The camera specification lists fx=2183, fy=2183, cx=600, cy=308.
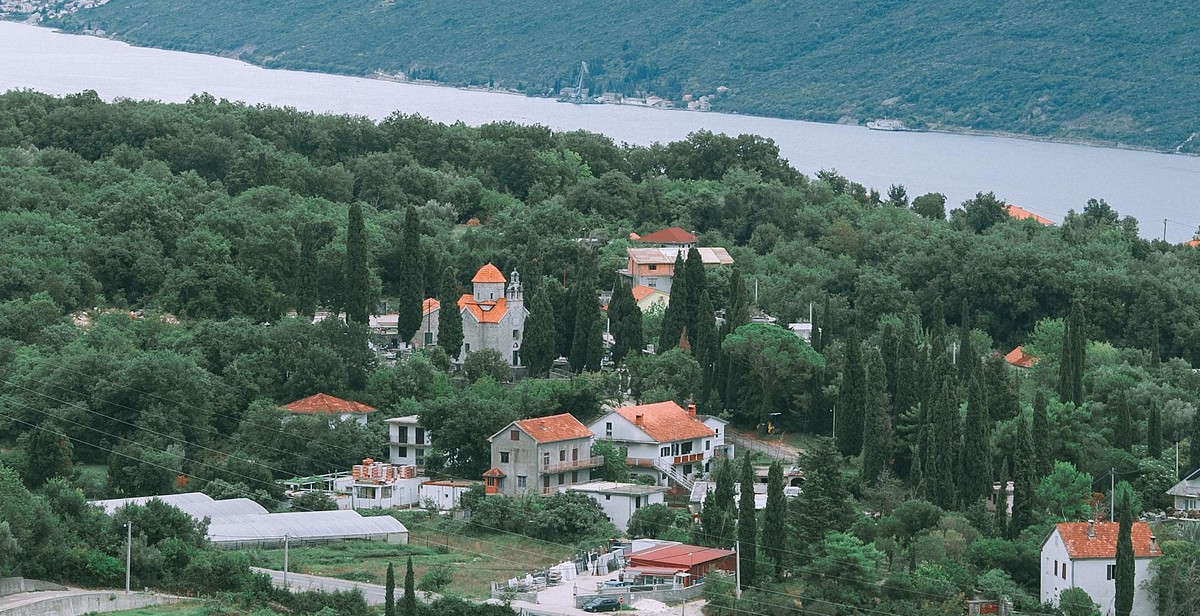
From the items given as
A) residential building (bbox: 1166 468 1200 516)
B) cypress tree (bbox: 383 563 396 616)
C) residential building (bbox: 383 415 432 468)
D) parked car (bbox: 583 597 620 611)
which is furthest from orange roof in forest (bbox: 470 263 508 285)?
cypress tree (bbox: 383 563 396 616)

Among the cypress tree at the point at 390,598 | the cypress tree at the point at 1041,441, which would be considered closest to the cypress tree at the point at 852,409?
the cypress tree at the point at 1041,441

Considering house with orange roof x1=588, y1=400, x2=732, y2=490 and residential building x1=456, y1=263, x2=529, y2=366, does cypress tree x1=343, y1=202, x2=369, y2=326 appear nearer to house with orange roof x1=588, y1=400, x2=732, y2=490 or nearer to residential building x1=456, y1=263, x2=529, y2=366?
residential building x1=456, y1=263, x2=529, y2=366

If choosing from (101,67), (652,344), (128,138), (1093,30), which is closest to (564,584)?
(652,344)

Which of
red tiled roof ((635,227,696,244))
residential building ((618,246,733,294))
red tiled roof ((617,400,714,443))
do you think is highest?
red tiled roof ((635,227,696,244))

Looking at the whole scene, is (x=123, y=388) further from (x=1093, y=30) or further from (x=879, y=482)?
(x=1093, y=30)

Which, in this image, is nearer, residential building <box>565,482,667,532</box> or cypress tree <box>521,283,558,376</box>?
residential building <box>565,482,667,532</box>

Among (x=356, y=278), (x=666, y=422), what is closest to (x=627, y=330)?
(x=356, y=278)
